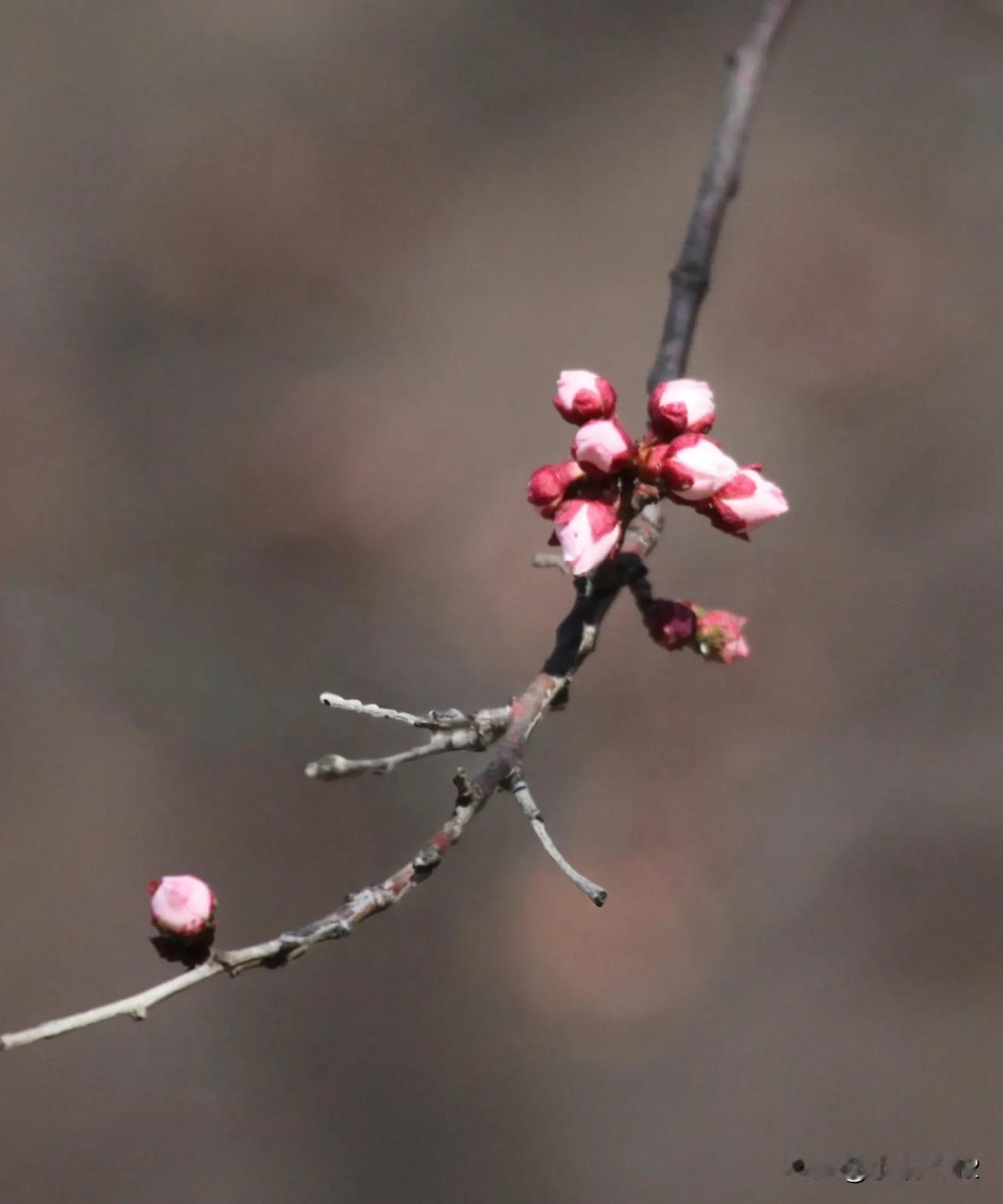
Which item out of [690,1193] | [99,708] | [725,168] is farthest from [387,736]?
[725,168]

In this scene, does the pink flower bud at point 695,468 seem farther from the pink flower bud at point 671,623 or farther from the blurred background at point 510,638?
the blurred background at point 510,638

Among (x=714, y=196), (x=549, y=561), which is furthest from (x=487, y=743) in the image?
(x=714, y=196)

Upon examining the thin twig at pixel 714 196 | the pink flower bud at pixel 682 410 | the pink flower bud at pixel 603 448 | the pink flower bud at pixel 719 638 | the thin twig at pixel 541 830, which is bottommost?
the thin twig at pixel 541 830


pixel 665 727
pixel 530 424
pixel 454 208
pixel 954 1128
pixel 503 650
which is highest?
pixel 454 208

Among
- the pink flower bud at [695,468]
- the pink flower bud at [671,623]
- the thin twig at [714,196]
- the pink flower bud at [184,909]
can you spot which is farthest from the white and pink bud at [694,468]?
the pink flower bud at [184,909]

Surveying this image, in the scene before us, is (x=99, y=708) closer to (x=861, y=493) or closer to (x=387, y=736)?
(x=387, y=736)

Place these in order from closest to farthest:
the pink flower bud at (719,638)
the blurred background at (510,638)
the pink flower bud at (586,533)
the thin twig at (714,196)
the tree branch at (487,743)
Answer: the tree branch at (487,743), the pink flower bud at (586,533), the pink flower bud at (719,638), the thin twig at (714,196), the blurred background at (510,638)
